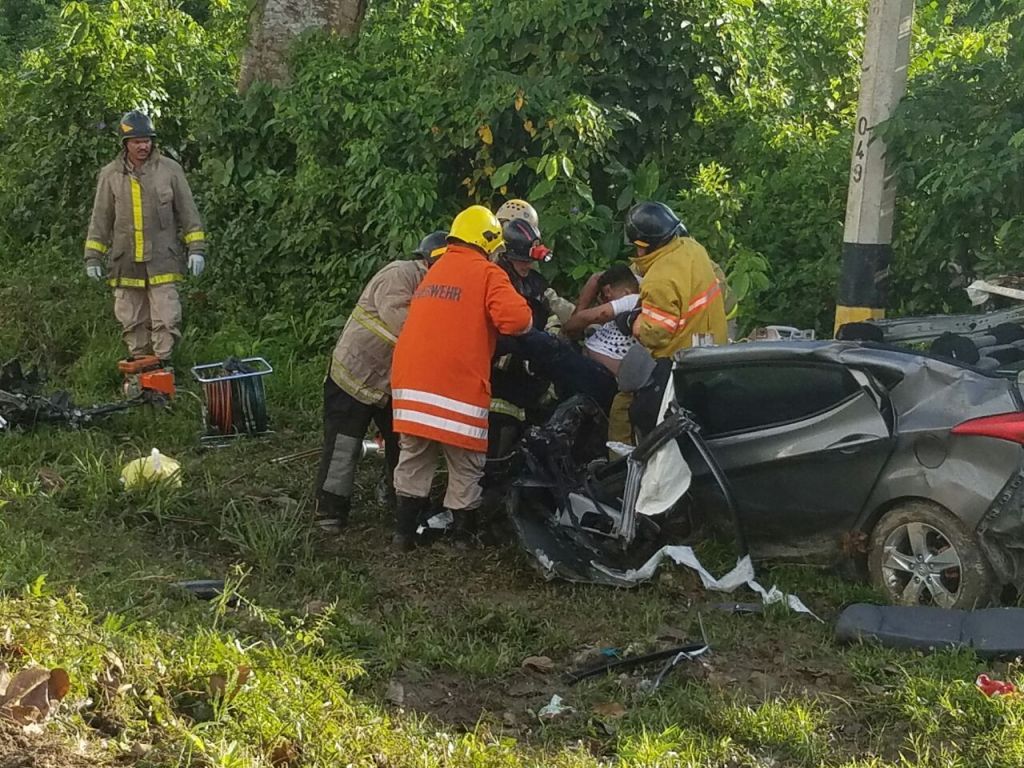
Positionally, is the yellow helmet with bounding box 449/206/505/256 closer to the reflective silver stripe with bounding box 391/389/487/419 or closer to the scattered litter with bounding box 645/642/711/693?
the reflective silver stripe with bounding box 391/389/487/419

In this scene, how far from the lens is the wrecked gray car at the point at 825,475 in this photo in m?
4.96

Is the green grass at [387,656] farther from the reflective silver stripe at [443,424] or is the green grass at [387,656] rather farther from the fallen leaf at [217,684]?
the reflective silver stripe at [443,424]

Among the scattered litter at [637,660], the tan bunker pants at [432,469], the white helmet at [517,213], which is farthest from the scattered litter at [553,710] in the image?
the white helmet at [517,213]

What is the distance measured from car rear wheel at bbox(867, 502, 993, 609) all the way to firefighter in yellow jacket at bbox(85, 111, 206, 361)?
5.68 m

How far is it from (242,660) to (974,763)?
2443 millimetres

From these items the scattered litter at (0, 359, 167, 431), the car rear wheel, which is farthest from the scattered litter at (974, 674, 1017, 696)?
the scattered litter at (0, 359, 167, 431)

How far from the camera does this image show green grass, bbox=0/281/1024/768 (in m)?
3.85

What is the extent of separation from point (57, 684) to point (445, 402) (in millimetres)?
2836

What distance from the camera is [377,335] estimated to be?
258 inches

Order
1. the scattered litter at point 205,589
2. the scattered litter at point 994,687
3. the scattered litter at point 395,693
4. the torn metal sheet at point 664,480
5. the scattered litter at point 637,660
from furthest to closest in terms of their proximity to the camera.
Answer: the torn metal sheet at point 664,480 → the scattered litter at point 205,589 → the scattered litter at point 637,660 → the scattered litter at point 395,693 → the scattered litter at point 994,687

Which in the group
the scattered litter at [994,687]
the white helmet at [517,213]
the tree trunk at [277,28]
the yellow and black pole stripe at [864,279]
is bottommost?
the scattered litter at [994,687]

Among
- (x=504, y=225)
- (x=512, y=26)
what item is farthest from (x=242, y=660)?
(x=512, y=26)

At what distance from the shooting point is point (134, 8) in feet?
41.0

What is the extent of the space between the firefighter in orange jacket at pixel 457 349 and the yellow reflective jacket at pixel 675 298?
30.8 inches
